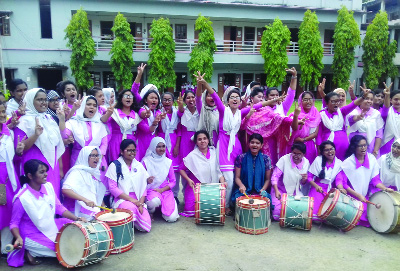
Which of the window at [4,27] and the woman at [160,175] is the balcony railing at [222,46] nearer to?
the window at [4,27]

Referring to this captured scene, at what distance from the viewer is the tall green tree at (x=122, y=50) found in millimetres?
18656

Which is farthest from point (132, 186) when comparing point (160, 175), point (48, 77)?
point (48, 77)

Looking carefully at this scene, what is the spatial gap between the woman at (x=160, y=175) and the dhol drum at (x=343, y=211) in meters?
2.16

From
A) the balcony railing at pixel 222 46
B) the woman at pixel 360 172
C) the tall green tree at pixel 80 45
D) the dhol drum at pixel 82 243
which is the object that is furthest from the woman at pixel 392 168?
the balcony railing at pixel 222 46

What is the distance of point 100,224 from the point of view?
372cm

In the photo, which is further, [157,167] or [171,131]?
[171,131]

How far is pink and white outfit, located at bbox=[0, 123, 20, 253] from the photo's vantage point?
12.4ft

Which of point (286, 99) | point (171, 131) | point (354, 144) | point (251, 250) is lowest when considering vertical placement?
point (251, 250)

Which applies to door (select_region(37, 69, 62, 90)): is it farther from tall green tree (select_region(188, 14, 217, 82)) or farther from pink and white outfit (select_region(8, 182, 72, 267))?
pink and white outfit (select_region(8, 182, 72, 267))

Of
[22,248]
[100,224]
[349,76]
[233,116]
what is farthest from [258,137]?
[349,76]

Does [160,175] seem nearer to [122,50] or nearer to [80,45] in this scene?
[122,50]

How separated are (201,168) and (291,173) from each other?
1.37 metres

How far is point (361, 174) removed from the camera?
198 inches

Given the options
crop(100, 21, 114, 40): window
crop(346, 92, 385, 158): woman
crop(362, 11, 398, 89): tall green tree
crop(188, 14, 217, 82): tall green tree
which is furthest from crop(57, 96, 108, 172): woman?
crop(362, 11, 398, 89): tall green tree
